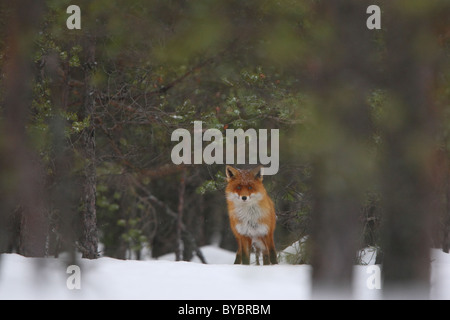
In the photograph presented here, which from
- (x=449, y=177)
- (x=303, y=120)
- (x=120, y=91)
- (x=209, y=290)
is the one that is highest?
(x=120, y=91)

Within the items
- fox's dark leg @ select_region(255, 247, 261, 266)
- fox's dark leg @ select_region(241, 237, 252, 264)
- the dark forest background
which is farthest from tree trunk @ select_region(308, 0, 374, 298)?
fox's dark leg @ select_region(255, 247, 261, 266)

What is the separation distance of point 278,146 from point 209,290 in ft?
19.5

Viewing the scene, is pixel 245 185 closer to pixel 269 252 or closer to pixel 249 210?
pixel 249 210

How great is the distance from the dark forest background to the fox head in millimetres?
876

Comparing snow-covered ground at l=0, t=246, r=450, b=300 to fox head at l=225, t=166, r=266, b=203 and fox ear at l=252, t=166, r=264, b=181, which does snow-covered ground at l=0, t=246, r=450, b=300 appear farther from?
fox ear at l=252, t=166, r=264, b=181

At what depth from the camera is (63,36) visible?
11031 mm

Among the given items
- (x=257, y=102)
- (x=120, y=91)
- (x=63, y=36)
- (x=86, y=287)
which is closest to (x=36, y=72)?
(x=63, y=36)

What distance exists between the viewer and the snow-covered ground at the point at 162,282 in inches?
258

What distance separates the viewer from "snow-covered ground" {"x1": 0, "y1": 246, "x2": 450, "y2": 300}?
655 cm

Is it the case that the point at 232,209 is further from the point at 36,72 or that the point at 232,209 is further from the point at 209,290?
the point at 36,72

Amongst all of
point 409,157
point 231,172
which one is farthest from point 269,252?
point 409,157

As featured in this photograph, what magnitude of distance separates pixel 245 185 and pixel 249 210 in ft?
1.37

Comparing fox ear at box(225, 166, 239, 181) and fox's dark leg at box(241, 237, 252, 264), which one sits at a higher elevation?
fox ear at box(225, 166, 239, 181)

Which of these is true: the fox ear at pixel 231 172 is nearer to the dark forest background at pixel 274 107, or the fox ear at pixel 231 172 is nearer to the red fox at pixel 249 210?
the red fox at pixel 249 210
